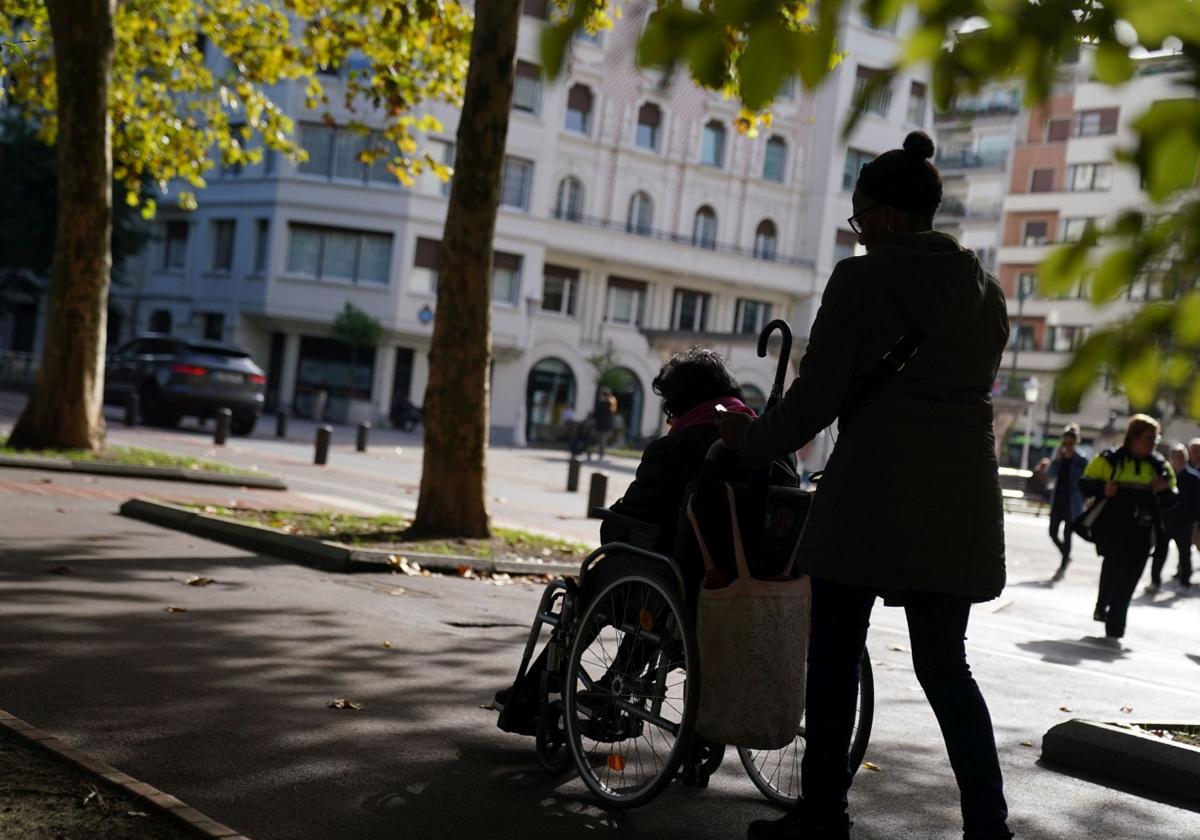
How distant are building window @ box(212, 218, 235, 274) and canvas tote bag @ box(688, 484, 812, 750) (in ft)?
167

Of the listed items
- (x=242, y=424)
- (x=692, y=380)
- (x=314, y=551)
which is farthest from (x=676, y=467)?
(x=242, y=424)

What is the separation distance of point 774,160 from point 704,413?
57.4 m

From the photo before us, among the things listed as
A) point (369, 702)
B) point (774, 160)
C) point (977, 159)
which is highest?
point (977, 159)

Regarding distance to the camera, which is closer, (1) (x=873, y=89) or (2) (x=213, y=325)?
(1) (x=873, y=89)

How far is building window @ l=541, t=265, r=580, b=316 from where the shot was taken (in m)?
56.8

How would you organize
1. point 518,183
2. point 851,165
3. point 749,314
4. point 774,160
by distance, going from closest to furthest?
point 518,183, point 774,160, point 749,314, point 851,165

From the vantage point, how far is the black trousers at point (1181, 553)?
18650mm

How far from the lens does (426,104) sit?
5047 cm

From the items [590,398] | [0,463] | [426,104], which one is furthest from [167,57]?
[590,398]

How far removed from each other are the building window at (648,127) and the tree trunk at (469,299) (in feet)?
148

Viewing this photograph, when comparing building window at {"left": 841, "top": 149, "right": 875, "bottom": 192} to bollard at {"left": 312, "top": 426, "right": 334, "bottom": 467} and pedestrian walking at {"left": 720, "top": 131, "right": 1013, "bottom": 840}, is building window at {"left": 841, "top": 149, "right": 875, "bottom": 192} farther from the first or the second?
pedestrian walking at {"left": 720, "top": 131, "right": 1013, "bottom": 840}

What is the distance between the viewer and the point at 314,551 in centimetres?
1150

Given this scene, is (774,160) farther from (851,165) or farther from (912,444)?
(912,444)

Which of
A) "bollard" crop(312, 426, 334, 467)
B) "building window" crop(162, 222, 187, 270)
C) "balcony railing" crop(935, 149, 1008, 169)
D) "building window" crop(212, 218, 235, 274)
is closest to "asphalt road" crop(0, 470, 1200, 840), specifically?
"bollard" crop(312, 426, 334, 467)
